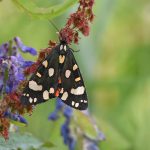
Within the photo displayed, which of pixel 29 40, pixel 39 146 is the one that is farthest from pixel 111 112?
pixel 39 146

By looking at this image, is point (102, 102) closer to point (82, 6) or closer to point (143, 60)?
point (143, 60)

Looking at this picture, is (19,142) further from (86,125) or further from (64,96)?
(86,125)

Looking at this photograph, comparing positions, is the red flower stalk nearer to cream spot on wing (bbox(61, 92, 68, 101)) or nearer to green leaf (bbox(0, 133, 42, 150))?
cream spot on wing (bbox(61, 92, 68, 101))

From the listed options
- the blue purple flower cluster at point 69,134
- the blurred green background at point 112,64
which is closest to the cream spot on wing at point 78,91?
the blue purple flower cluster at point 69,134

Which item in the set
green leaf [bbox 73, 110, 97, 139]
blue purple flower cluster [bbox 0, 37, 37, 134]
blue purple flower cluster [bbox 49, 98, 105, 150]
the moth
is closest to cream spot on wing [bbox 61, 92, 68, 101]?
the moth

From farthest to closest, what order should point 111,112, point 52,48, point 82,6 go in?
point 111,112 → point 52,48 → point 82,6

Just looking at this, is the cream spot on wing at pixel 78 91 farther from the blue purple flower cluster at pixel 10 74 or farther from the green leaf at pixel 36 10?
the green leaf at pixel 36 10
